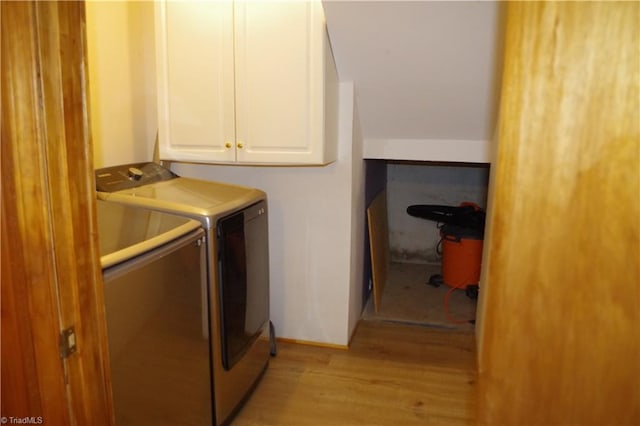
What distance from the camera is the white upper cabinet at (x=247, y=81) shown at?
2104 mm

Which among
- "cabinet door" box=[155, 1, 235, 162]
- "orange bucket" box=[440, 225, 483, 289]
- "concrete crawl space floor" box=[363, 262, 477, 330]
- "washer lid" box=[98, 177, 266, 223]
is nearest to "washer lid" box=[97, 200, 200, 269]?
"washer lid" box=[98, 177, 266, 223]

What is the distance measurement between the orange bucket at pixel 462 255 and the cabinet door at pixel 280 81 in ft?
6.09

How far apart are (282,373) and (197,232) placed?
1.13 metres

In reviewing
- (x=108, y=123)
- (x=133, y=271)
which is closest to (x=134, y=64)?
(x=108, y=123)

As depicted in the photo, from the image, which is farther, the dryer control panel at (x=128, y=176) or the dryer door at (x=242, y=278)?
the dryer control panel at (x=128, y=176)

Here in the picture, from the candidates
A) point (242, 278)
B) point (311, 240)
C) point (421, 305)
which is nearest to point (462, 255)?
point (421, 305)

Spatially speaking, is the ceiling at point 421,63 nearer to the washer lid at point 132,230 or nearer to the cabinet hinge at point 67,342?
the washer lid at point 132,230

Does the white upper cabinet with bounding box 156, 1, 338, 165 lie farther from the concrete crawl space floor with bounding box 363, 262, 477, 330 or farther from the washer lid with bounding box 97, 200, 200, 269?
the concrete crawl space floor with bounding box 363, 262, 477, 330

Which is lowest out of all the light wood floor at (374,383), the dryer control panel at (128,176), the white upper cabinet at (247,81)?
the light wood floor at (374,383)

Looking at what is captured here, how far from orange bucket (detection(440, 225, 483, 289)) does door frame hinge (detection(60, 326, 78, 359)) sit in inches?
124

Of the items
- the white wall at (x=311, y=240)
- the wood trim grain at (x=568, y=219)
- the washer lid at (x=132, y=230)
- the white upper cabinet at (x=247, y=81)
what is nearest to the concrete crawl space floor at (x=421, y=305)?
the white wall at (x=311, y=240)

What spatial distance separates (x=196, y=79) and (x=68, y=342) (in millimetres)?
1722

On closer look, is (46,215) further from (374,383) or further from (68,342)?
(374,383)

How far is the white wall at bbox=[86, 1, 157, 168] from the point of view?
2.26 m
